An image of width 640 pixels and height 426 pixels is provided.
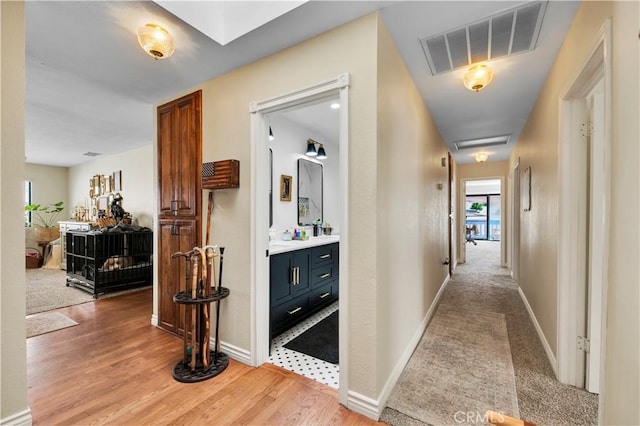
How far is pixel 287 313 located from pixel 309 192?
1.97 metres

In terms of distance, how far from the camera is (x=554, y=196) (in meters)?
2.11

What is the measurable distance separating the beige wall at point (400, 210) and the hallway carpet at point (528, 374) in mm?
557

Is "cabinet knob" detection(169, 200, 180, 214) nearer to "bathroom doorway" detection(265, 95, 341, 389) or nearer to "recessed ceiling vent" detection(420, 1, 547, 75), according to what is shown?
"bathroom doorway" detection(265, 95, 341, 389)

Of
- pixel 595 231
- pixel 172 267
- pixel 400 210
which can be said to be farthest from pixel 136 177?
pixel 595 231

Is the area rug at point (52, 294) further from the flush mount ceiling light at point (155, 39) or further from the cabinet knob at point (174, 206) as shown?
the flush mount ceiling light at point (155, 39)

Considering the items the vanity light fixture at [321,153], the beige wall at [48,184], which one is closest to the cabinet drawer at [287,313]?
the vanity light fixture at [321,153]

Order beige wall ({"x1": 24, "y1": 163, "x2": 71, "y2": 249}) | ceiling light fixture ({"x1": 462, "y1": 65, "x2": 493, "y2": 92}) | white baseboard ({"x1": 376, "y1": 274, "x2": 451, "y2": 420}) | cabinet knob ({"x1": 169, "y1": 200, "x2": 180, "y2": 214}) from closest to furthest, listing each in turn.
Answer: white baseboard ({"x1": 376, "y1": 274, "x2": 451, "y2": 420})
ceiling light fixture ({"x1": 462, "y1": 65, "x2": 493, "y2": 92})
cabinet knob ({"x1": 169, "y1": 200, "x2": 180, "y2": 214})
beige wall ({"x1": 24, "y1": 163, "x2": 71, "y2": 249})

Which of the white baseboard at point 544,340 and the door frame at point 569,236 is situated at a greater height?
the door frame at point 569,236

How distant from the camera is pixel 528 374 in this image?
6.68ft

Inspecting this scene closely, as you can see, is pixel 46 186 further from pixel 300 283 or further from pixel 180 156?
pixel 300 283

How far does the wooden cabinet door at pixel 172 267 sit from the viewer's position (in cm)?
259

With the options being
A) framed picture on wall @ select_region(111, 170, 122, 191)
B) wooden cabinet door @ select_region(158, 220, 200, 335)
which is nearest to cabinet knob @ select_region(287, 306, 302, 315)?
wooden cabinet door @ select_region(158, 220, 200, 335)

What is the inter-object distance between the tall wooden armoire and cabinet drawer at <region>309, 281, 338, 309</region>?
1349 mm

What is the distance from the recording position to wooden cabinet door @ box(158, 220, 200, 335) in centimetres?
259
